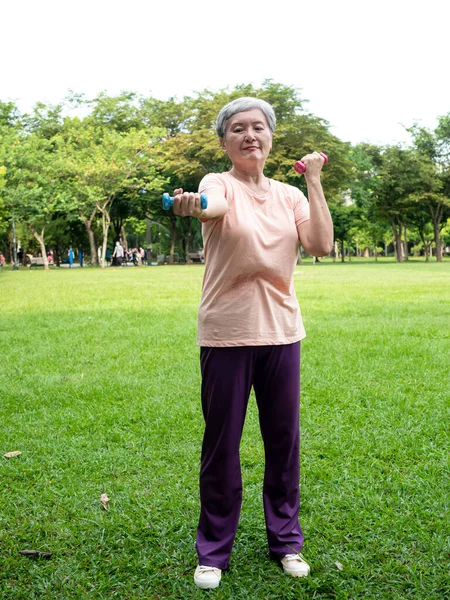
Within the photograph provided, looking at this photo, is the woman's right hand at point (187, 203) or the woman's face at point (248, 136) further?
the woman's face at point (248, 136)

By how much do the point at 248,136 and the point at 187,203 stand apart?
1.56ft

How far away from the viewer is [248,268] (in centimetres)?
248

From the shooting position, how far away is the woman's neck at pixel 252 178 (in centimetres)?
259

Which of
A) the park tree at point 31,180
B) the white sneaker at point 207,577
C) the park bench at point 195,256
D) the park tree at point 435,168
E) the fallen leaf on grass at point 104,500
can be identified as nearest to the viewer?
the white sneaker at point 207,577

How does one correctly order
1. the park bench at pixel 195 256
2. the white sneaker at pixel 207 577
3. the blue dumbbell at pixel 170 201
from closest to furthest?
the blue dumbbell at pixel 170 201
the white sneaker at pixel 207 577
the park bench at pixel 195 256

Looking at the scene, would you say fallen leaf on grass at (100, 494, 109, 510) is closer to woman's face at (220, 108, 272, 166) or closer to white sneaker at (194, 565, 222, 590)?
white sneaker at (194, 565, 222, 590)

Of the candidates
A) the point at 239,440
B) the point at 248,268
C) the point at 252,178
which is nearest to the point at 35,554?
the point at 239,440

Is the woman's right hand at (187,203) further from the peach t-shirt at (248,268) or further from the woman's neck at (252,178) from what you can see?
the woman's neck at (252,178)

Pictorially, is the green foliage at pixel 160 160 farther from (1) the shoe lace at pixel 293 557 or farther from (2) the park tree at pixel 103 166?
(1) the shoe lace at pixel 293 557

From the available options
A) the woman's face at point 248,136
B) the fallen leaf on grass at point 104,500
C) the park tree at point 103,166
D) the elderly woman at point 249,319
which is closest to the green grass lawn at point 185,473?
the fallen leaf on grass at point 104,500

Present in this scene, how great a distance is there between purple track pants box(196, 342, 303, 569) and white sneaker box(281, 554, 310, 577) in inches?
1.2

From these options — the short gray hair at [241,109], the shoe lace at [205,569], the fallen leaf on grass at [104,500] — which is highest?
the short gray hair at [241,109]

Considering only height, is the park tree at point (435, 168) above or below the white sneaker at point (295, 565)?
above

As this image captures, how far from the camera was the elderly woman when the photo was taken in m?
2.50
